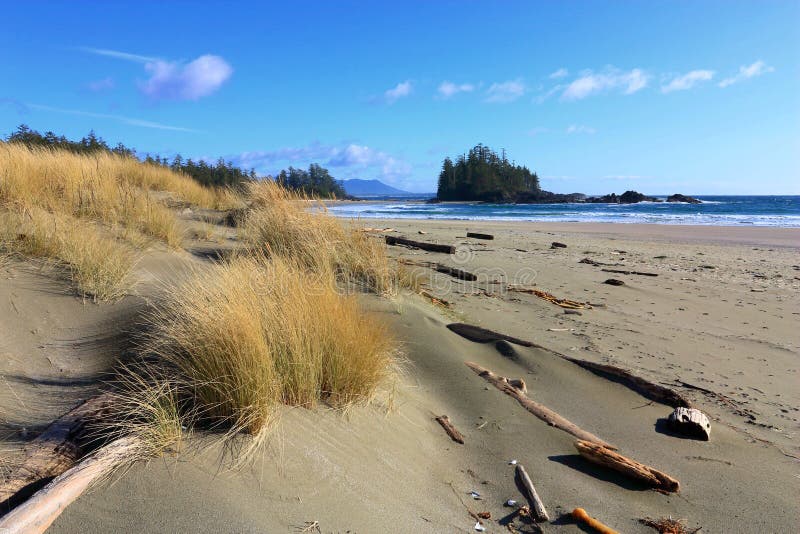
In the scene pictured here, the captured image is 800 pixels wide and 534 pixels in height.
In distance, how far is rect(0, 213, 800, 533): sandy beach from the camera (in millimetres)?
2160

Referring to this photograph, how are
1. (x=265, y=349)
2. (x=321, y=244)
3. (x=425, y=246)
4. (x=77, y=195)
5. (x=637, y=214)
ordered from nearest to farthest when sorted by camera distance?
1. (x=265, y=349)
2. (x=321, y=244)
3. (x=77, y=195)
4. (x=425, y=246)
5. (x=637, y=214)

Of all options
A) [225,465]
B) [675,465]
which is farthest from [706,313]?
[225,465]

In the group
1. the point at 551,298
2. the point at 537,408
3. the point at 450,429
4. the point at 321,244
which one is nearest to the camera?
the point at 450,429

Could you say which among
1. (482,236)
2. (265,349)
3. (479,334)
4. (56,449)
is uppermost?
(265,349)

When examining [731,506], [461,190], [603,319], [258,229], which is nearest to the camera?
[731,506]

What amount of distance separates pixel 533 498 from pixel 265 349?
5.54 ft

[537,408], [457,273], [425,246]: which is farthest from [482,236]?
[537,408]

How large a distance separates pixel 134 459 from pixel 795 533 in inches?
128

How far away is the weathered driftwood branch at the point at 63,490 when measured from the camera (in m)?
1.80

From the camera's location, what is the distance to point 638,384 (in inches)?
153

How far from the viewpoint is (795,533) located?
2.34 m

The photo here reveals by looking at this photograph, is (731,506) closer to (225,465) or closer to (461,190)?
Answer: (225,465)

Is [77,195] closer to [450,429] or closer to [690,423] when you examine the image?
[450,429]

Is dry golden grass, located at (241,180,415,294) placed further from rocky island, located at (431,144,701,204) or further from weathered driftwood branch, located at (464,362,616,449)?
rocky island, located at (431,144,701,204)
